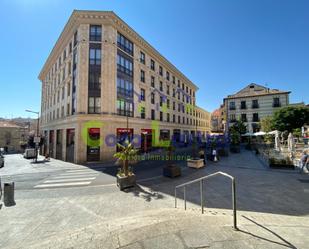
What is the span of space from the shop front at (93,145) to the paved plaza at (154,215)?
7.64 meters

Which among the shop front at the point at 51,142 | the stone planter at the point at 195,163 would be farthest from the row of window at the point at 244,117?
the shop front at the point at 51,142

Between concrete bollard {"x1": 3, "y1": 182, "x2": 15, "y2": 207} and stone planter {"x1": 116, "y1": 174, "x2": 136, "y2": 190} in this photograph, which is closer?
concrete bollard {"x1": 3, "y1": 182, "x2": 15, "y2": 207}

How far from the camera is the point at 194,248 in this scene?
299cm

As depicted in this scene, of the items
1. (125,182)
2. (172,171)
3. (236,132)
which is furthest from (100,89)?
(236,132)

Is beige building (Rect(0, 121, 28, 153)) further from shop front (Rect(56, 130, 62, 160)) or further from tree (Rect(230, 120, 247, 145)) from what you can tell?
tree (Rect(230, 120, 247, 145))

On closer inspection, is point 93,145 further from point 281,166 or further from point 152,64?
point 281,166

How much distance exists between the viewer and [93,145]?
19.9m

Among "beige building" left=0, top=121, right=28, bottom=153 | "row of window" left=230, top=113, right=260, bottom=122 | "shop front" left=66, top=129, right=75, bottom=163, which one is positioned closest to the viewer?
"shop front" left=66, top=129, right=75, bottom=163

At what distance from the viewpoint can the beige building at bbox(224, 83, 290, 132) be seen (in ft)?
129

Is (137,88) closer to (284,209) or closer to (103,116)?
(103,116)

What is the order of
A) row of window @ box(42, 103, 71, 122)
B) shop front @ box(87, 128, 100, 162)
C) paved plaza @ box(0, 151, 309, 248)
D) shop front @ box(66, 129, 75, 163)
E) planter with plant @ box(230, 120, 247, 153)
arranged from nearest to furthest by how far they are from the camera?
paved plaza @ box(0, 151, 309, 248)
shop front @ box(87, 128, 100, 162)
shop front @ box(66, 129, 75, 163)
row of window @ box(42, 103, 71, 122)
planter with plant @ box(230, 120, 247, 153)

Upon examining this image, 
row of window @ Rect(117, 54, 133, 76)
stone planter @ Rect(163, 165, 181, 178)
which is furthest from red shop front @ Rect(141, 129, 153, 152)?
stone planter @ Rect(163, 165, 181, 178)

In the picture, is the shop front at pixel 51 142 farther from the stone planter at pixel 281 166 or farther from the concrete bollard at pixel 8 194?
the stone planter at pixel 281 166

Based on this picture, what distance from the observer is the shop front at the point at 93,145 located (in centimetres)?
1970
